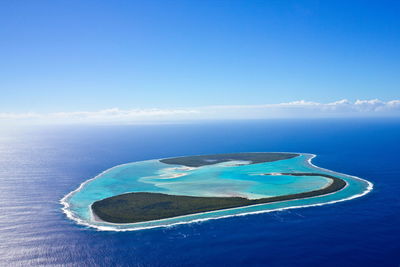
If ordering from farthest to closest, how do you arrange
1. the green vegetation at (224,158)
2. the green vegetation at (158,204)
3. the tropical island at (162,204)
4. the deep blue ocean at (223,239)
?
the green vegetation at (224,158)
the tropical island at (162,204)
the green vegetation at (158,204)
the deep blue ocean at (223,239)

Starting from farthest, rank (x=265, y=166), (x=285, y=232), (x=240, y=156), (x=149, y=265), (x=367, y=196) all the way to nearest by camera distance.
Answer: (x=240, y=156), (x=265, y=166), (x=367, y=196), (x=285, y=232), (x=149, y=265)

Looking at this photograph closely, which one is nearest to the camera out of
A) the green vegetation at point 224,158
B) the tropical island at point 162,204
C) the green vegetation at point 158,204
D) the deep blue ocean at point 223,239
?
the deep blue ocean at point 223,239

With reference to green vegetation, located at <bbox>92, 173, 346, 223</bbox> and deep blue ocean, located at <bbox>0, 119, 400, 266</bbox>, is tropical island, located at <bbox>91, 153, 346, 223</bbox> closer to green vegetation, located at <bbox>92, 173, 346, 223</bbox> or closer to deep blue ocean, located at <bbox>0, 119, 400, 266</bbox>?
green vegetation, located at <bbox>92, 173, 346, 223</bbox>

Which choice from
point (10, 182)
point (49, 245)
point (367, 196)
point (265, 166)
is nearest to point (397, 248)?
point (367, 196)

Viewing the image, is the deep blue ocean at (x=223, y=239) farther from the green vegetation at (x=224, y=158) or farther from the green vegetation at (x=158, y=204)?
the green vegetation at (x=224, y=158)

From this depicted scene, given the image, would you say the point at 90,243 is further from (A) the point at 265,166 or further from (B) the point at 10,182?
(A) the point at 265,166

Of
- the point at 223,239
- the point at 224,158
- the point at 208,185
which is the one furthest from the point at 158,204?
A: the point at 224,158

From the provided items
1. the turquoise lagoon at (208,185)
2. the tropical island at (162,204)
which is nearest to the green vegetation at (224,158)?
the turquoise lagoon at (208,185)
